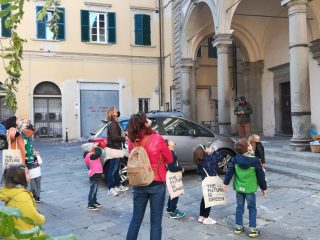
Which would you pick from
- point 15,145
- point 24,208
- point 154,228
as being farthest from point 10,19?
point 15,145

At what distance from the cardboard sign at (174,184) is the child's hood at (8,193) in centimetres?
265

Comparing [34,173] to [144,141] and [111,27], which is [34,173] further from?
[111,27]

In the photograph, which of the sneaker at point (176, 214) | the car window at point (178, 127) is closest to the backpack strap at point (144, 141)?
the sneaker at point (176, 214)

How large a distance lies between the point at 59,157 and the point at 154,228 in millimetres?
10662

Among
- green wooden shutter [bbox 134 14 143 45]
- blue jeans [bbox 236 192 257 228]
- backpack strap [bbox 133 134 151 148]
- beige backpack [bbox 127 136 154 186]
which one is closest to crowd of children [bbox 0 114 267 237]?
blue jeans [bbox 236 192 257 228]

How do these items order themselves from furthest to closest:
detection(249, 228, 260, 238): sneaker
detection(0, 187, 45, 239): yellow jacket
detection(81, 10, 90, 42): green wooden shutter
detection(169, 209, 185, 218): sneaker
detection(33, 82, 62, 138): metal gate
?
1. detection(81, 10, 90, 42): green wooden shutter
2. detection(33, 82, 62, 138): metal gate
3. detection(169, 209, 185, 218): sneaker
4. detection(249, 228, 260, 238): sneaker
5. detection(0, 187, 45, 239): yellow jacket

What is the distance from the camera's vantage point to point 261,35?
58.9 feet

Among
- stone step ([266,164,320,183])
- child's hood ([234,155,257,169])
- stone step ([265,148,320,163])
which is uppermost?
child's hood ([234,155,257,169])

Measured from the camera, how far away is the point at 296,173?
8500mm

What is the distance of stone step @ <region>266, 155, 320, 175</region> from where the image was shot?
8375 mm

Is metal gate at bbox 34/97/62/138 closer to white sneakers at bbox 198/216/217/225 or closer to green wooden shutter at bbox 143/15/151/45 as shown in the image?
green wooden shutter at bbox 143/15/151/45

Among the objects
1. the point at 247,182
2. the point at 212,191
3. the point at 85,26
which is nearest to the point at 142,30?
the point at 85,26

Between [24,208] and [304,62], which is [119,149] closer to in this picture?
[24,208]

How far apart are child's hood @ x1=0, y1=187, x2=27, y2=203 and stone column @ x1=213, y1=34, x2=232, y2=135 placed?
10937 mm
